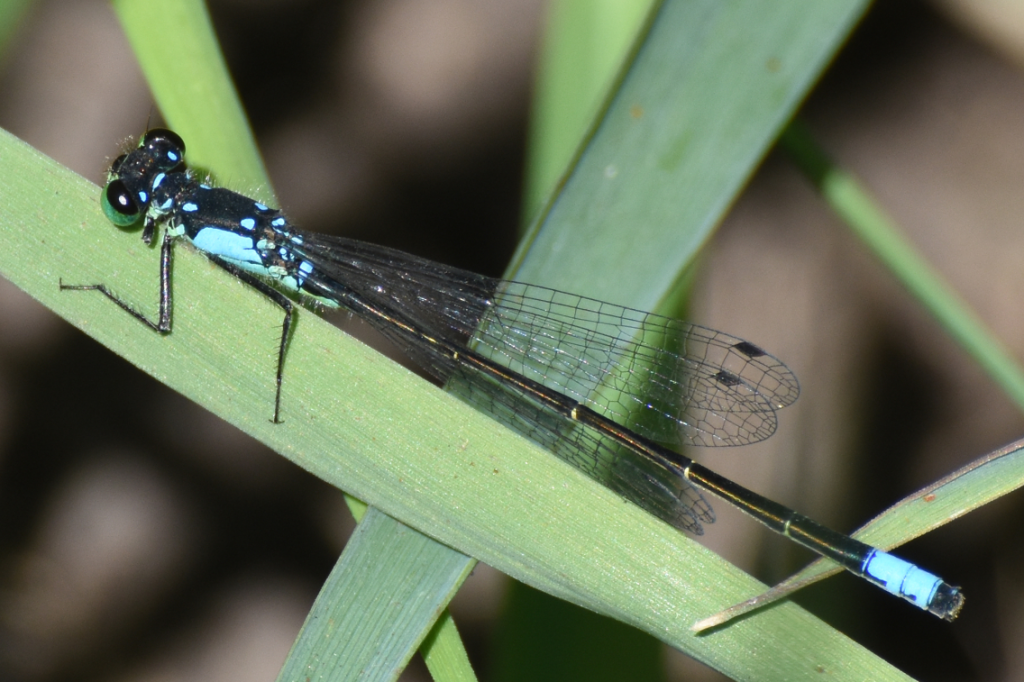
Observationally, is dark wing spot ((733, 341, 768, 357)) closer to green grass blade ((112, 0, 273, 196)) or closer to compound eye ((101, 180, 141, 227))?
green grass blade ((112, 0, 273, 196))

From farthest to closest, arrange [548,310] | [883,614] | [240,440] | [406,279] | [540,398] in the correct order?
1. [240,440]
2. [883,614]
3. [406,279]
4. [540,398]
5. [548,310]

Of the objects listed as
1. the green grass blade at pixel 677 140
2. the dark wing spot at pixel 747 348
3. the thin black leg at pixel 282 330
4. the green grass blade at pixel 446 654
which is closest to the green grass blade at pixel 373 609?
the green grass blade at pixel 446 654

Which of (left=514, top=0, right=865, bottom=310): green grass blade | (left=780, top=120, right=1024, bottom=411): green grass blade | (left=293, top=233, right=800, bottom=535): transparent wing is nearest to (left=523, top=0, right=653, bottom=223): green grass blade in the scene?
(left=514, top=0, right=865, bottom=310): green grass blade

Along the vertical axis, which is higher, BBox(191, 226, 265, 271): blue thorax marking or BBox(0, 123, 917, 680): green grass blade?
BBox(191, 226, 265, 271): blue thorax marking

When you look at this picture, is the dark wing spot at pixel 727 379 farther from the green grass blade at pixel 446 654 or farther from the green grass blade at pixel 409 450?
the green grass blade at pixel 446 654

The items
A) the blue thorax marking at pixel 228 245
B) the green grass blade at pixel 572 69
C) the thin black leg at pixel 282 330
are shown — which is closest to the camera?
the thin black leg at pixel 282 330

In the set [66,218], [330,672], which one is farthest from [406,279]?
[330,672]

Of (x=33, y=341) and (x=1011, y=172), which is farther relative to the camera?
(x=1011, y=172)

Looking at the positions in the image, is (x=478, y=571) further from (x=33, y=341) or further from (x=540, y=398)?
(x=33, y=341)
